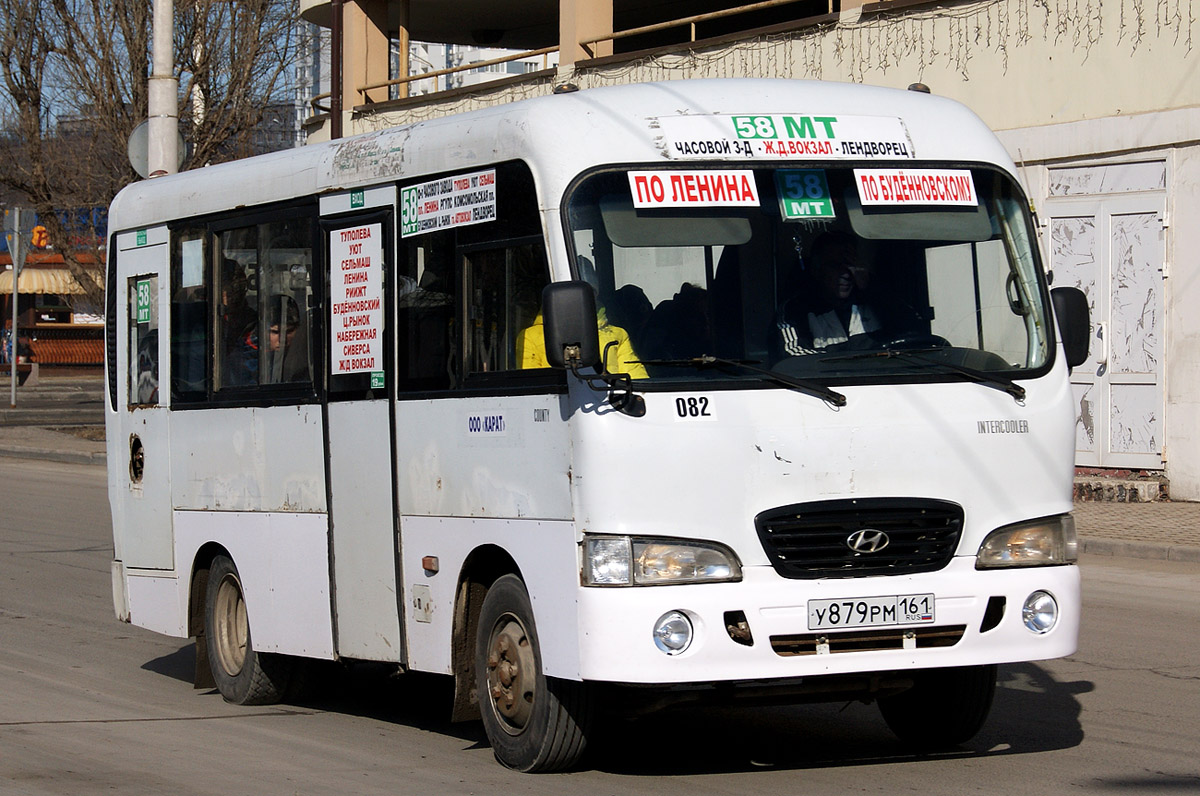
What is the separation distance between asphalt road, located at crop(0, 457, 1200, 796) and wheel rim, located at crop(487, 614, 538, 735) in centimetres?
22

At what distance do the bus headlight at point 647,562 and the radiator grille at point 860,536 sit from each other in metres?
0.23

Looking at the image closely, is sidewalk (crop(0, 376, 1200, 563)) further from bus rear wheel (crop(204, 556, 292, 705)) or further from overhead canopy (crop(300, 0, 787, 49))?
overhead canopy (crop(300, 0, 787, 49))

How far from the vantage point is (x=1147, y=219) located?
1869 centimetres

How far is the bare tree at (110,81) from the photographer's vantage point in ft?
119

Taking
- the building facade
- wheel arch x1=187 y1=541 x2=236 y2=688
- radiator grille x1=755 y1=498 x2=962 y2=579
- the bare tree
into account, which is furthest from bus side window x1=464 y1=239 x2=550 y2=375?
the bare tree

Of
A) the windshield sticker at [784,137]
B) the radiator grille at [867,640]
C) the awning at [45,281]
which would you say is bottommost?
the radiator grille at [867,640]

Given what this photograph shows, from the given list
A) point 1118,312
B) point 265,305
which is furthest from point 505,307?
point 1118,312

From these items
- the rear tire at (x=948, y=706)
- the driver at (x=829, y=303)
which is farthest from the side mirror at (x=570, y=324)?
the rear tire at (x=948, y=706)

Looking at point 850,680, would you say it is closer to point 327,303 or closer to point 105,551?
point 327,303

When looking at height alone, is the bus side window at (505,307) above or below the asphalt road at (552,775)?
above

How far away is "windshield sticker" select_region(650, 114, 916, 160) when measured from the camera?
22.7ft

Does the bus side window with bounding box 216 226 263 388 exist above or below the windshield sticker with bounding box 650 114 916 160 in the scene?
below

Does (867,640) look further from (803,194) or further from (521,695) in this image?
(803,194)

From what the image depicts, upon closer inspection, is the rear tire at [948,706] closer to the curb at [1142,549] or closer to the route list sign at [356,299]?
the route list sign at [356,299]
